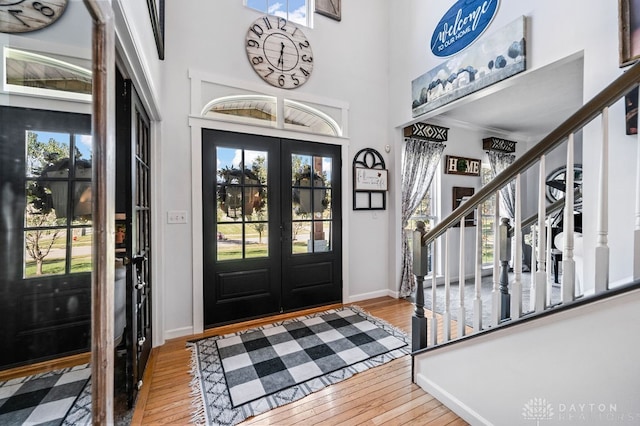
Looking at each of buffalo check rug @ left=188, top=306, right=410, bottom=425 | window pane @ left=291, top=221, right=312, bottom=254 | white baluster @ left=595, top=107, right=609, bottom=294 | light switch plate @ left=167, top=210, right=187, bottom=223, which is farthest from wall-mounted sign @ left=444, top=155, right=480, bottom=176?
light switch plate @ left=167, top=210, right=187, bottom=223

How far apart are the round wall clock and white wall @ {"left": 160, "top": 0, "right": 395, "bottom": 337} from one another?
1.69 meters

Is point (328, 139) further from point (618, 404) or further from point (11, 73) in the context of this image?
point (618, 404)

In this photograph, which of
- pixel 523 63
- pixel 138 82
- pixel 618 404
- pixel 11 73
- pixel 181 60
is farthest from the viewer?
pixel 181 60

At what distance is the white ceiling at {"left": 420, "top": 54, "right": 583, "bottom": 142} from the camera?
2543 millimetres

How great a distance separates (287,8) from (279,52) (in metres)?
0.60

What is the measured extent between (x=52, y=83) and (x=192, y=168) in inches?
66.5

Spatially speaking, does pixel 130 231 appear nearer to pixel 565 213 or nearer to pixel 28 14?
pixel 28 14

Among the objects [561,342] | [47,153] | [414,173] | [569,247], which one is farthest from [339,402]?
[414,173]

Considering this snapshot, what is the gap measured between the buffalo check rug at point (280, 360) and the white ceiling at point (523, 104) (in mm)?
2530

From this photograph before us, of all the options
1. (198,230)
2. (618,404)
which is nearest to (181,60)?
(198,230)

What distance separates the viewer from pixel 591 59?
1805 mm

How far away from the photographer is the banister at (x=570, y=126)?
3.46ft

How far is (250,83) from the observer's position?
9.29 feet

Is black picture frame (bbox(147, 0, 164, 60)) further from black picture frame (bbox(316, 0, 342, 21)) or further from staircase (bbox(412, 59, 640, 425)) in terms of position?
staircase (bbox(412, 59, 640, 425))
